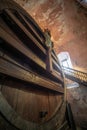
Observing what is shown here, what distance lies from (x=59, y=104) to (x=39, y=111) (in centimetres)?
51

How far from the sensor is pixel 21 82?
1125 mm

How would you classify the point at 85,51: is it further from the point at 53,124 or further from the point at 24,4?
the point at 53,124

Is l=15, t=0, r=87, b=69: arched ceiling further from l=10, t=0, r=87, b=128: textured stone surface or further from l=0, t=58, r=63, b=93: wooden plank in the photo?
l=0, t=58, r=63, b=93: wooden plank

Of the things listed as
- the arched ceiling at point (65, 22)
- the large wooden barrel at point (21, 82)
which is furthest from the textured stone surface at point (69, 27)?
the large wooden barrel at point (21, 82)

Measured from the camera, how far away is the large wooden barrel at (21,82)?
934 millimetres

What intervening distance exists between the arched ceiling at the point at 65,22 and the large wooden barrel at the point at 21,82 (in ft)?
9.94

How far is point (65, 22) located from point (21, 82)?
14.9ft

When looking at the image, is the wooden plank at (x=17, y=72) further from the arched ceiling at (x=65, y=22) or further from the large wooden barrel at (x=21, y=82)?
the arched ceiling at (x=65, y=22)

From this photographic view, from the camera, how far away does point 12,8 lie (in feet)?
4.16

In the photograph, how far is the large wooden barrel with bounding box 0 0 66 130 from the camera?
93 cm

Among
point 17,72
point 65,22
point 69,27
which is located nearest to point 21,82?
point 17,72

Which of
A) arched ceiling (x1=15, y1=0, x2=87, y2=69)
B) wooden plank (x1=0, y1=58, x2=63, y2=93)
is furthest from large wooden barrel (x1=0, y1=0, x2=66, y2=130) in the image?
arched ceiling (x1=15, y1=0, x2=87, y2=69)

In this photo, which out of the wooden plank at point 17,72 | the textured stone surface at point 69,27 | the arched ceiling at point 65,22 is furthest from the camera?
the arched ceiling at point 65,22

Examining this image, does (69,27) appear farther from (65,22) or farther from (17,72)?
(17,72)
